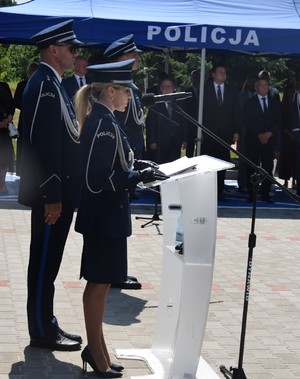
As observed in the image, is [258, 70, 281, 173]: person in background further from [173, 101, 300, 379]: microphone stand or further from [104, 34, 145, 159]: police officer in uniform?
[173, 101, 300, 379]: microphone stand

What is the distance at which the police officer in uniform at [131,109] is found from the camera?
669 centimetres

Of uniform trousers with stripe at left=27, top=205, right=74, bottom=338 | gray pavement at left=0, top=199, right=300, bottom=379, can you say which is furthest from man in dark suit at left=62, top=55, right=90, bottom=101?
uniform trousers with stripe at left=27, top=205, right=74, bottom=338

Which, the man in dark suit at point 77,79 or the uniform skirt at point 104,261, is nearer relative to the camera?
the uniform skirt at point 104,261

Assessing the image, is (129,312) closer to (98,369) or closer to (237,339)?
(237,339)

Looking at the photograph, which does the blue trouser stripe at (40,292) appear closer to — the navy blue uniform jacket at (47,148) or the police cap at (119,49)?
the navy blue uniform jacket at (47,148)

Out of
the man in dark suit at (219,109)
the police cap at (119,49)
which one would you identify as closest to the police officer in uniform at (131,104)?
the police cap at (119,49)

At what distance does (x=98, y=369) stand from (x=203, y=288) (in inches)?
33.0

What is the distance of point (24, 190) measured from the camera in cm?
593

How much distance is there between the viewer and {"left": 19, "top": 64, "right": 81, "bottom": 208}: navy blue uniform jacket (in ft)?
18.9

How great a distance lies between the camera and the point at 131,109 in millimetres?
8023

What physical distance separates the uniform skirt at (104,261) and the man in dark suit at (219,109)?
27.5 ft

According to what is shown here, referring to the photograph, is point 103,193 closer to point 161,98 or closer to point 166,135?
point 161,98

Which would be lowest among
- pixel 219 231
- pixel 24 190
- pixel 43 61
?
pixel 219 231

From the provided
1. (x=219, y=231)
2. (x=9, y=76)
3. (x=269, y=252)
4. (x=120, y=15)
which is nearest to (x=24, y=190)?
(x=269, y=252)
